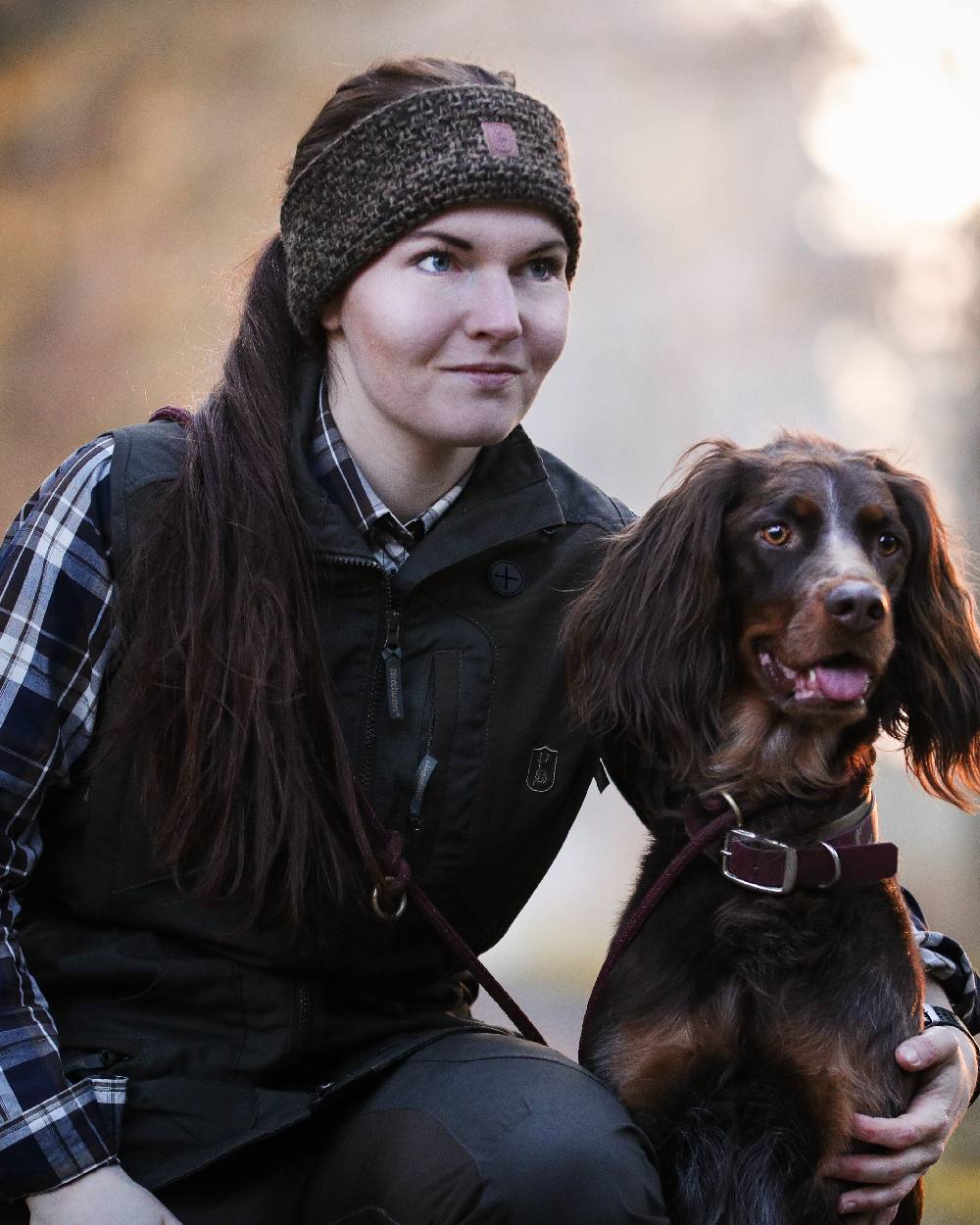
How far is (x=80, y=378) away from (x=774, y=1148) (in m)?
3.01

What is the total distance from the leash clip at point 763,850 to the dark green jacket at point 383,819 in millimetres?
294

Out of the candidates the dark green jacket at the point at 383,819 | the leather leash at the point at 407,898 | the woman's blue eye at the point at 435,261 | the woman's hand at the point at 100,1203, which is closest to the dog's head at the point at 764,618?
the dark green jacket at the point at 383,819

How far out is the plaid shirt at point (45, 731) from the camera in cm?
188

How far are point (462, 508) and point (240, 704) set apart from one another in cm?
43

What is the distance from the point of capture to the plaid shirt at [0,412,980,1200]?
1.88 m

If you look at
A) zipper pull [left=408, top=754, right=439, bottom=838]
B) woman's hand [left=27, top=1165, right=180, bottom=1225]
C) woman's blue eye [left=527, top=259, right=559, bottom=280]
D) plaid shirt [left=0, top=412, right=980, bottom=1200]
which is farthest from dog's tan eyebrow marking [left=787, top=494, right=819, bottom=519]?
woman's hand [left=27, top=1165, right=180, bottom=1225]

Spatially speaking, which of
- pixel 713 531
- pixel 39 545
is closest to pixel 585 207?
pixel 713 531

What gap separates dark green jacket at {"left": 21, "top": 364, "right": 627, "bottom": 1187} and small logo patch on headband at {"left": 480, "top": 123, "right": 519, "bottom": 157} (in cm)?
41

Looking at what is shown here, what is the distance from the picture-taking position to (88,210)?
448 cm

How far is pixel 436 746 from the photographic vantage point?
2.15 m

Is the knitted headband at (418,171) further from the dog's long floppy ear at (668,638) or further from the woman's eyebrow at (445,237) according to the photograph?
the dog's long floppy ear at (668,638)

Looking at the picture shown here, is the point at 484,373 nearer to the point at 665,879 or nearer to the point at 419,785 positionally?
the point at 419,785

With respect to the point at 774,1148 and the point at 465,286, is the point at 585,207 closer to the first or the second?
the point at 465,286

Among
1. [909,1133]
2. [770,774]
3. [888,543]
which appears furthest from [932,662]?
[909,1133]
